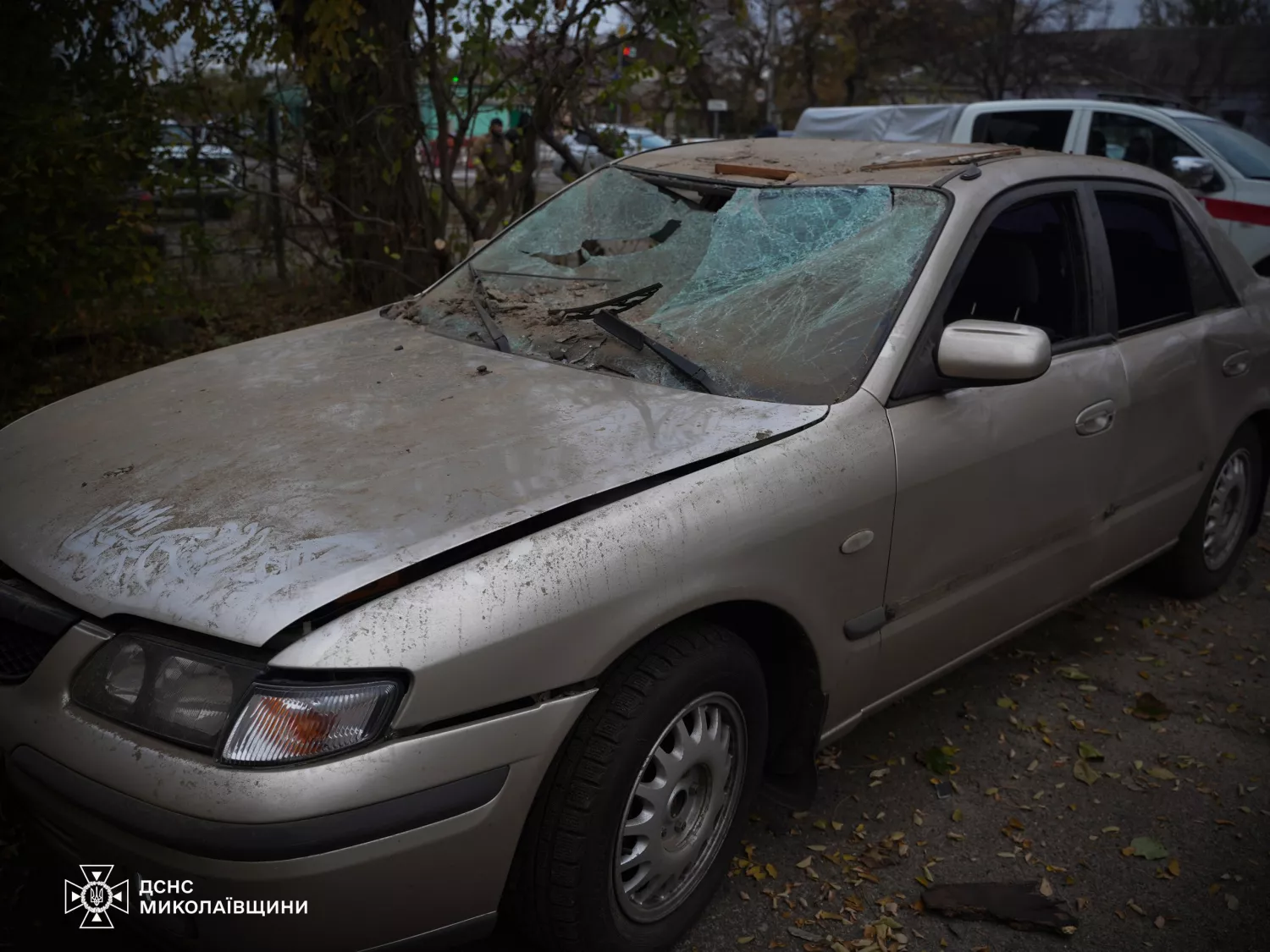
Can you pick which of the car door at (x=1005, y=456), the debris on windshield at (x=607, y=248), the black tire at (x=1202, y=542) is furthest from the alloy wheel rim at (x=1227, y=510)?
the debris on windshield at (x=607, y=248)

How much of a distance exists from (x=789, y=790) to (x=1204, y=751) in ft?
5.10

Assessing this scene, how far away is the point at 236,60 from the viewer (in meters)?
6.29

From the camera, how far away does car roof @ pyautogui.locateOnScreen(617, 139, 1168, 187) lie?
3.43 meters

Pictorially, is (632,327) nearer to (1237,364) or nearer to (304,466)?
(304,466)

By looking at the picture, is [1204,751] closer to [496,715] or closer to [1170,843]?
[1170,843]

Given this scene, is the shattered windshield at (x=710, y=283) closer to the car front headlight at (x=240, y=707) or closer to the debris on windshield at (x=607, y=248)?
the debris on windshield at (x=607, y=248)

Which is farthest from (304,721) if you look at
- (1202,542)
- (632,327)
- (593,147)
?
(593,147)

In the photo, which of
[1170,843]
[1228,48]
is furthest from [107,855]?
[1228,48]

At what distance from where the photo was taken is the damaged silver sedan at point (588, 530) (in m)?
1.94

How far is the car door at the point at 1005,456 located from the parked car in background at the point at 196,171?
179 inches

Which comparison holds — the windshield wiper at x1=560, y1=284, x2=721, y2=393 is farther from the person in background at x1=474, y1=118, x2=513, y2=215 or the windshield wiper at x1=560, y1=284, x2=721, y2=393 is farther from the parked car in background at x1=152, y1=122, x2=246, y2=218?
the person in background at x1=474, y1=118, x2=513, y2=215

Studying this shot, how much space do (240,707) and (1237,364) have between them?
3760 mm

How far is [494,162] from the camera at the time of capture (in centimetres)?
707

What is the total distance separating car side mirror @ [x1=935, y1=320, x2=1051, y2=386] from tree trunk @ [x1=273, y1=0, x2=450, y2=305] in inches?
172
